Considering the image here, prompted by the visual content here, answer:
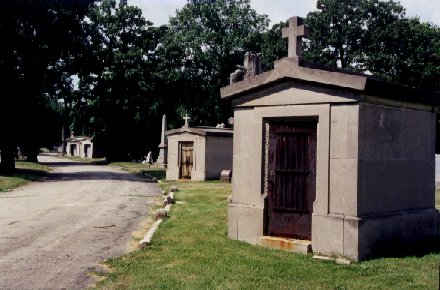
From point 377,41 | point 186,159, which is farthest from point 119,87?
point 377,41

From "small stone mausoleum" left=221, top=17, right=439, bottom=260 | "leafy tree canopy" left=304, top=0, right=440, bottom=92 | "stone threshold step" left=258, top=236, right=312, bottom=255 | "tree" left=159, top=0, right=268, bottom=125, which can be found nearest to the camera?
"small stone mausoleum" left=221, top=17, right=439, bottom=260

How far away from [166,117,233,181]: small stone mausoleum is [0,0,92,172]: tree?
985cm

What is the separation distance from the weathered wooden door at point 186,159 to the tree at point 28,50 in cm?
1094

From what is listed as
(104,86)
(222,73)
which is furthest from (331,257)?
(222,73)

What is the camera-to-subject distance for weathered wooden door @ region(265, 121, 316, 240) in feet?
28.0

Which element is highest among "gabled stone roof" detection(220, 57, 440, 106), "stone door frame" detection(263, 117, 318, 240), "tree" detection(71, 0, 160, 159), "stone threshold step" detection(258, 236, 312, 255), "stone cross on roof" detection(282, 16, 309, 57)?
"tree" detection(71, 0, 160, 159)

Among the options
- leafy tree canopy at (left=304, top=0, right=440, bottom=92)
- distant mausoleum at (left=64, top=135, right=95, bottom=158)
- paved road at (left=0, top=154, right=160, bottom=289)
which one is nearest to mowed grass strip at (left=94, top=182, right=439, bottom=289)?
paved road at (left=0, top=154, right=160, bottom=289)

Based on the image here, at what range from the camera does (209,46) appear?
180 feet

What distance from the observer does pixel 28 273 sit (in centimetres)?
722

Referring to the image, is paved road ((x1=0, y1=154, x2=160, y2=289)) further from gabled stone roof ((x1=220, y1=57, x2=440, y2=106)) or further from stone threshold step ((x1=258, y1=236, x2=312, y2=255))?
gabled stone roof ((x1=220, y1=57, x2=440, y2=106))

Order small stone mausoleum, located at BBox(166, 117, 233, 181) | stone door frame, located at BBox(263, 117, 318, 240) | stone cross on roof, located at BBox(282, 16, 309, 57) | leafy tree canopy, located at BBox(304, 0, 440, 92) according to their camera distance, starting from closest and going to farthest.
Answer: stone door frame, located at BBox(263, 117, 318, 240), stone cross on roof, located at BBox(282, 16, 309, 57), small stone mausoleum, located at BBox(166, 117, 233, 181), leafy tree canopy, located at BBox(304, 0, 440, 92)

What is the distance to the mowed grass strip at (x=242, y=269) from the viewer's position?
640 cm

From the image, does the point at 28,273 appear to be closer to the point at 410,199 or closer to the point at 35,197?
the point at 410,199

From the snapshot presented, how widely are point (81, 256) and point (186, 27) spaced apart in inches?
1984
